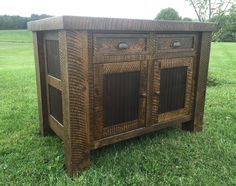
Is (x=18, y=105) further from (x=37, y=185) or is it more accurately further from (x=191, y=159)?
(x=191, y=159)

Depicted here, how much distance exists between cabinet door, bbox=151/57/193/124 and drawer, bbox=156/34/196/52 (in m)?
0.09

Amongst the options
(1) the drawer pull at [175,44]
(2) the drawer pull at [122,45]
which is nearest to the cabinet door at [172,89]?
(1) the drawer pull at [175,44]

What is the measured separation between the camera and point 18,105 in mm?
3344

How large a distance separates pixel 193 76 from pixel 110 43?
39.7 inches

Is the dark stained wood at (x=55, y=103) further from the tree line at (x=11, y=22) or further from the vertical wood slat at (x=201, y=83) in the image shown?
the tree line at (x=11, y=22)

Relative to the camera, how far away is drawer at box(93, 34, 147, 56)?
1.75m

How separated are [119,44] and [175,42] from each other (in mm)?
582

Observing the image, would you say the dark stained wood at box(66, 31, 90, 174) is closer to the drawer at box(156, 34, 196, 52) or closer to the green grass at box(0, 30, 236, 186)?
the green grass at box(0, 30, 236, 186)

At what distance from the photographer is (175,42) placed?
2170 mm

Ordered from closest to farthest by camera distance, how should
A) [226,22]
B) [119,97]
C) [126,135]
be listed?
[119,97] < [126,135] < [226,22]

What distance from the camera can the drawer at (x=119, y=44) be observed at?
5.74ft

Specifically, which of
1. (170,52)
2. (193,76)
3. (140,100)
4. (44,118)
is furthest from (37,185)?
(193,76)

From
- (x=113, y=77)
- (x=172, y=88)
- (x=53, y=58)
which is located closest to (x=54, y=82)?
(x=53, y=58)

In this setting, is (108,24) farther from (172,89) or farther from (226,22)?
(226,22)
